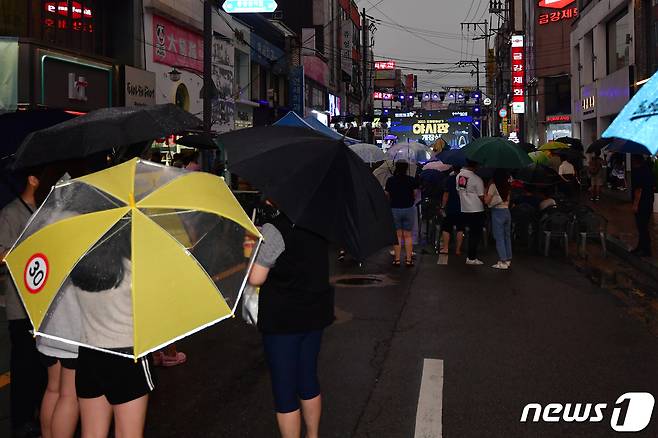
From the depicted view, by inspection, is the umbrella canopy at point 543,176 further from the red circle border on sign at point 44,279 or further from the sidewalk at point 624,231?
the red circle border on sign at point 44,279

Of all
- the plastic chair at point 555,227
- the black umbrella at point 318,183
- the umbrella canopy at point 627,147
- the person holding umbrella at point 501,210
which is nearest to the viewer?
the umbrella canopy at point 627,147

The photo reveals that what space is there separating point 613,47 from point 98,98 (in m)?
22.7

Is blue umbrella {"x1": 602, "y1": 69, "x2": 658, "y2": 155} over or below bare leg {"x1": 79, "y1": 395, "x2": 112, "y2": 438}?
over

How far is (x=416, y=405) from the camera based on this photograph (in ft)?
16.5

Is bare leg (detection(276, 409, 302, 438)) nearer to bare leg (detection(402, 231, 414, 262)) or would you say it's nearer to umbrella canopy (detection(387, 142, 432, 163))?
bare leg (detection(402, 231, 414, 262))

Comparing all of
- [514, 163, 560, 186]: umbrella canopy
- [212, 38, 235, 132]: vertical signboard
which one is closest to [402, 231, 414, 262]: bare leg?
[514, 163, 560, 186]: umbrella canopy

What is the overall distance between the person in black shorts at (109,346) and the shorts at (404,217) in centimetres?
830

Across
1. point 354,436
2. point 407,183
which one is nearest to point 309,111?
Result: point 407,183

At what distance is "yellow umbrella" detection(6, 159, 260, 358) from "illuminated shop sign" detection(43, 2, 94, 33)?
47.4ft

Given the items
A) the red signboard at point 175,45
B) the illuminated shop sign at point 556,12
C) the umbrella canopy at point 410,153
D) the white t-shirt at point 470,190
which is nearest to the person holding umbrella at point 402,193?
the white t-shirt at point 470,190

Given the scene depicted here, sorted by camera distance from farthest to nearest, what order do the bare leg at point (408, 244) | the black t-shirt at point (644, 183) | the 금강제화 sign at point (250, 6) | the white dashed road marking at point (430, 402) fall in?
the 금강제화 sign at point (250, 6) → the bare leg at point (408, 244) → the black t-shirt at point (644, 183) → the white dashed road marking at point (430, 402)

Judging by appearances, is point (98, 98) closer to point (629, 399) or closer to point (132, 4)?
point (132, 4)

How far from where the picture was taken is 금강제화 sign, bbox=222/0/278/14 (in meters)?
22.8

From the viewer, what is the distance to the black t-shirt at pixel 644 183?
11.1 metres
